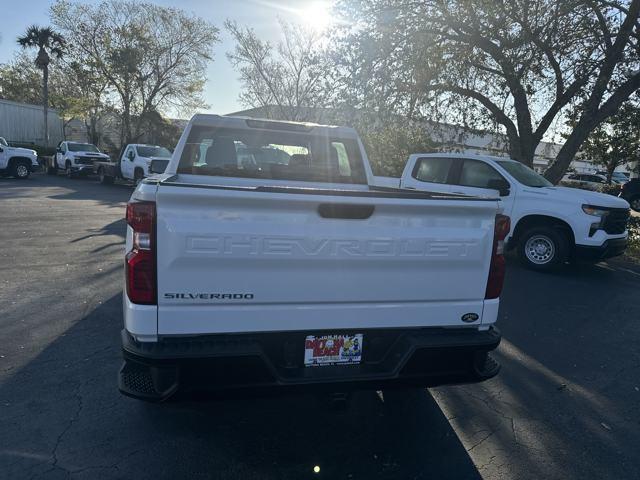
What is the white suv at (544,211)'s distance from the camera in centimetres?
752

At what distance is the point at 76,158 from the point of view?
77.5ft

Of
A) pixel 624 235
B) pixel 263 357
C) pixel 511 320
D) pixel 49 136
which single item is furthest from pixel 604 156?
pixel 49 136

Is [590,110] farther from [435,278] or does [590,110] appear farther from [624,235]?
[435,278]

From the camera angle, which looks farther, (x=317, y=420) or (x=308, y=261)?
(x=317, y=420)

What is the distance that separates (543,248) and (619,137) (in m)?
11.5

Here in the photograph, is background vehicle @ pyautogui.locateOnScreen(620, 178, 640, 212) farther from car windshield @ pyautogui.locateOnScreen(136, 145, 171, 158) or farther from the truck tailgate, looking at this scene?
the truck tailgate

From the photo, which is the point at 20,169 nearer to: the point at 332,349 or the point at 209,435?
the point at 209,435

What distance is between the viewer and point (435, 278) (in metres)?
2.66

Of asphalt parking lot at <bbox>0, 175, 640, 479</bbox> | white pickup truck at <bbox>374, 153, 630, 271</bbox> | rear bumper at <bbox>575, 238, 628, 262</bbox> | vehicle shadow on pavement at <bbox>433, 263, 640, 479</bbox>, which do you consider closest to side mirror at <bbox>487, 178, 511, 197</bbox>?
white pickup truck at <bbox>374, 153, 630, 271</bbox>

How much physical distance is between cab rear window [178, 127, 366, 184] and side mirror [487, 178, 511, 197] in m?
4.29

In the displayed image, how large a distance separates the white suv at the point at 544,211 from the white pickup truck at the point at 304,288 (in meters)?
5.71

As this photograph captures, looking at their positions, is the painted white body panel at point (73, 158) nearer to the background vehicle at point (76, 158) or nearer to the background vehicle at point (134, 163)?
the background vehicle at point (76, 158)

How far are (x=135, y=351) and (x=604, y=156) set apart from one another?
25.6m

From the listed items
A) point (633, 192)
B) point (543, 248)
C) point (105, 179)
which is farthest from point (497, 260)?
point (633, 192)
